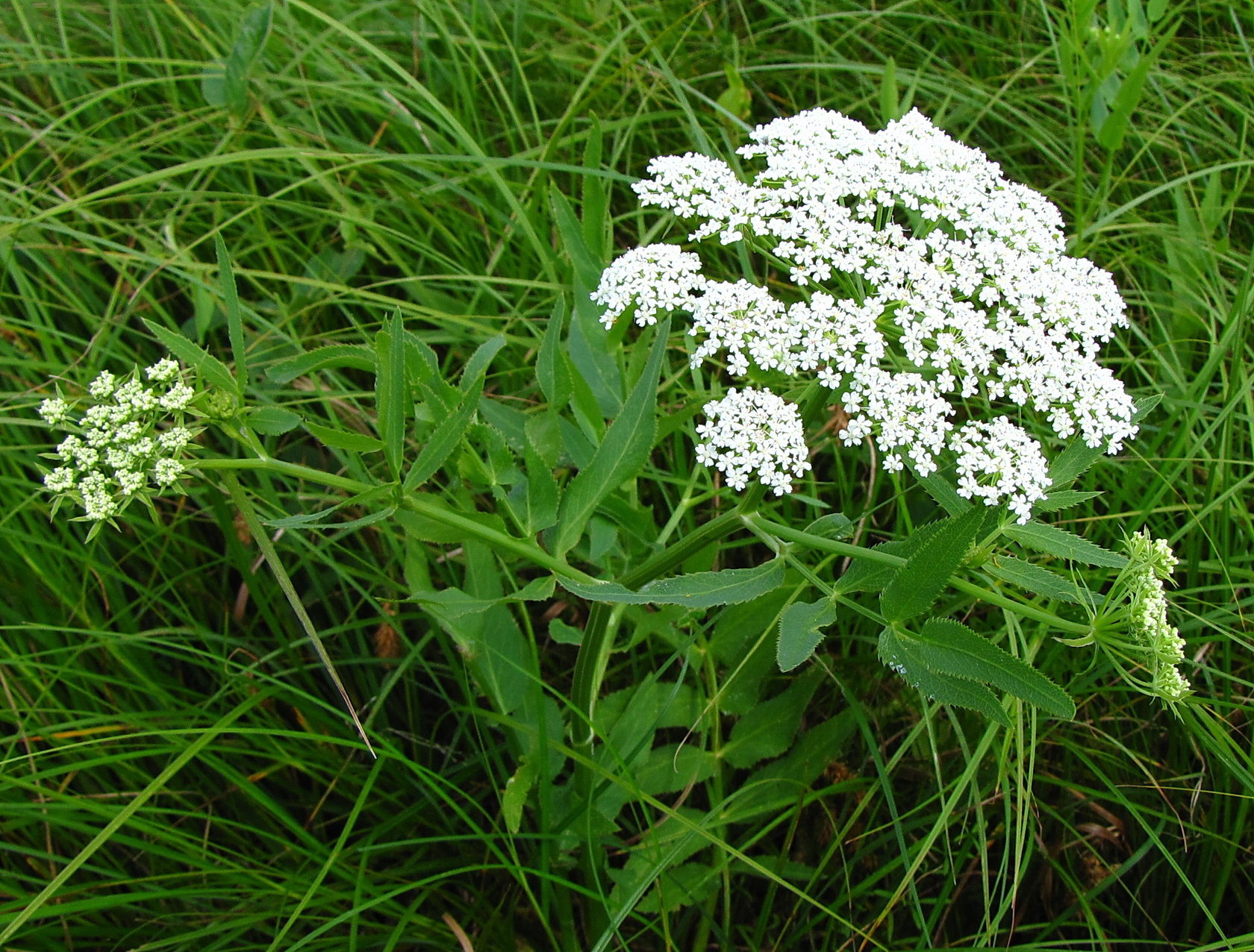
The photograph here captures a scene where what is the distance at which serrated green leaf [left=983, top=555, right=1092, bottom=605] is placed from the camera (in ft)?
6.89

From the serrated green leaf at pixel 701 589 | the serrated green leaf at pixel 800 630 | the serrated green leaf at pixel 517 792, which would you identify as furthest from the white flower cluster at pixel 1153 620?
the serrated green leaf at pixel 517 792

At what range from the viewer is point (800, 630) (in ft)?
6.50

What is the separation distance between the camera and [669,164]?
2387 mm

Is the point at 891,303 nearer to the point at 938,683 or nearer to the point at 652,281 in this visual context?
the point at 652,281

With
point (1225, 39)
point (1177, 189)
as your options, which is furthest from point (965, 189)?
point (1225, 39)

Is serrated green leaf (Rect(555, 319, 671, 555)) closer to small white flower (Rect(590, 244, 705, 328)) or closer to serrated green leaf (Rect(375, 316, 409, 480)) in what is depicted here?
small white flower (Rect(590, 244, 705, 328))

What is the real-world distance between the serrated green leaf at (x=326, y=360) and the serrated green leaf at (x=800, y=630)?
42.0 inches

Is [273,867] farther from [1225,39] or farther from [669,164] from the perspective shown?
[1225,39]

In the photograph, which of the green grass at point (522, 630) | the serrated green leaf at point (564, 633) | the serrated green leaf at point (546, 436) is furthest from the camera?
the green grass at point (522, 630)

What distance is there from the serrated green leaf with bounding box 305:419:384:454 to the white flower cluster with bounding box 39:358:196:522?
28 centimetres

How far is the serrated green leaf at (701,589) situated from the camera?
2.02 m

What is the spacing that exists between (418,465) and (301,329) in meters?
2.08

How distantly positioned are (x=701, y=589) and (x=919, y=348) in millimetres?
727

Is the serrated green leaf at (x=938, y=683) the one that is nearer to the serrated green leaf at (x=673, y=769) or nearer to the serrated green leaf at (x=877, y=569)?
the serrated green leaf at (x=877, y=569)
